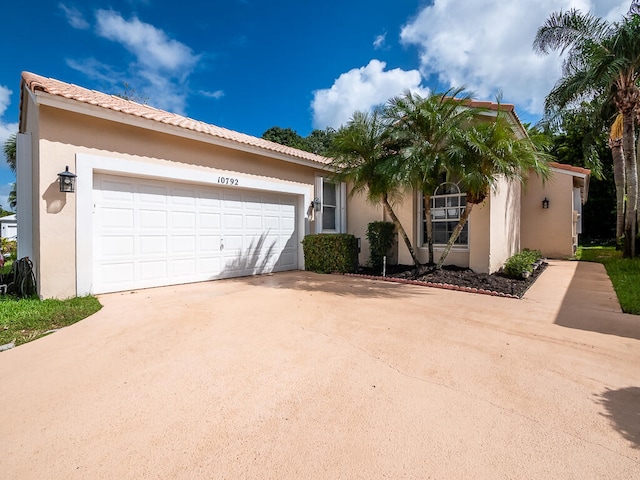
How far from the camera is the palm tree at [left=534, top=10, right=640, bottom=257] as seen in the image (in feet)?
33.3

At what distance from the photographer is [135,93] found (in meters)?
24.1

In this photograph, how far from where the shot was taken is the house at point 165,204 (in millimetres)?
6168

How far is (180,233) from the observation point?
8078mm

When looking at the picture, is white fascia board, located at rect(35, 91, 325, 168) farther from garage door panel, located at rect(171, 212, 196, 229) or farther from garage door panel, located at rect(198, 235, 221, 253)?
garage door panel, located at rect(198, 235, 221, 253)

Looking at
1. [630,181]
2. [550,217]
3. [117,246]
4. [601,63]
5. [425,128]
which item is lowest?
[117,246]

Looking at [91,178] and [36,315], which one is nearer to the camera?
[36,315]

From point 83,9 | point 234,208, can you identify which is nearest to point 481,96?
point 234,208

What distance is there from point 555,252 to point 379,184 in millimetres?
11030

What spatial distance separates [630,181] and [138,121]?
1775cm

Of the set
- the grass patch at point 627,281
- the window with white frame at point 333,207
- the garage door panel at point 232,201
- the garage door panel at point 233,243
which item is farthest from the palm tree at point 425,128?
the garage door panel at point 233,243

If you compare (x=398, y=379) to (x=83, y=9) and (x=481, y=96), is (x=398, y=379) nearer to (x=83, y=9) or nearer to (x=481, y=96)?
(x=481, y=96)

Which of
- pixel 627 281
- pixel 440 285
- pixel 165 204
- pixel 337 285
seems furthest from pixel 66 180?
pixel 627 281

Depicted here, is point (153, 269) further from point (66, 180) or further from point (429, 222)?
point (429, 222)

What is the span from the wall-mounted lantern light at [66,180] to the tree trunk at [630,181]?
1732 cm
